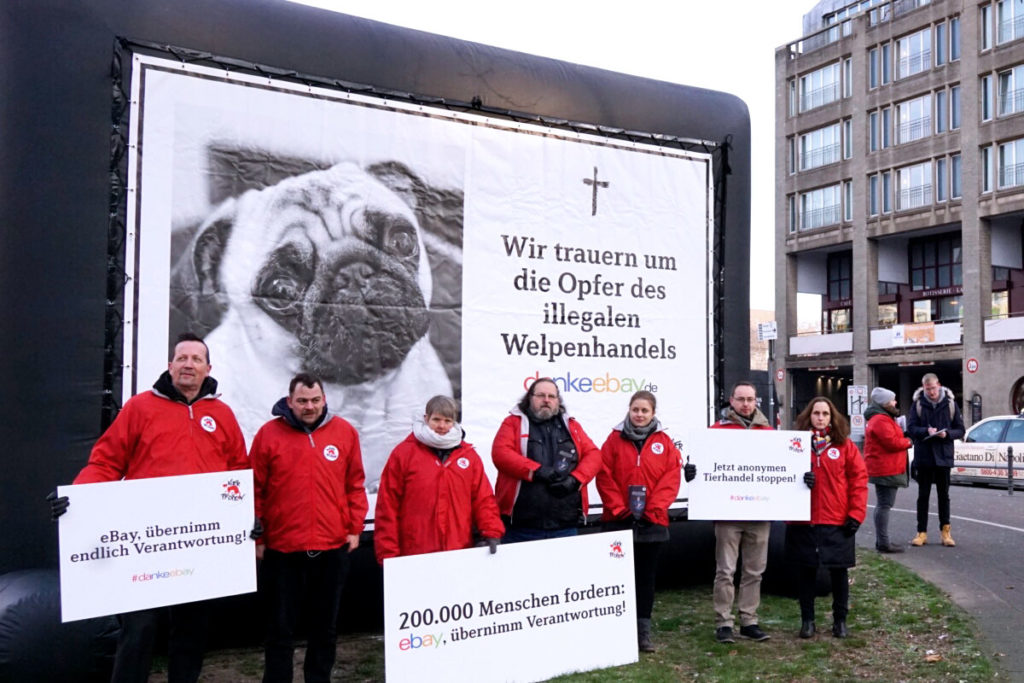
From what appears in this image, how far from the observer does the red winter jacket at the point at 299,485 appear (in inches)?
226

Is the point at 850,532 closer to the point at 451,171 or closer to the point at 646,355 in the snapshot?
the point at 646,355

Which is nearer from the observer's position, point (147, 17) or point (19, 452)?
point (19, 452)

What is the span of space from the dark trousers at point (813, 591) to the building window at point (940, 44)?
42.0 meters

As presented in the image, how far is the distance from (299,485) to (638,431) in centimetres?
260

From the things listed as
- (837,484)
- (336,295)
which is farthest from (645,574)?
(336,295)

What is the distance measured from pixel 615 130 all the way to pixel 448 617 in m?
4.72

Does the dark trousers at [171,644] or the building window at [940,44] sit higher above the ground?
the building window at [940,44]

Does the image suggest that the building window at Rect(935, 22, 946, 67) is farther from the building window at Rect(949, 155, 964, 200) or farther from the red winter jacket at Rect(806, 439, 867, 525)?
the red winter jacket at Rect(806, 439, 867, 525)

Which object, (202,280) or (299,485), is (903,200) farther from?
(299,485)

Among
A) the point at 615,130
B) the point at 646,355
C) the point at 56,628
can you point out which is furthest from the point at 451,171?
the point at 56,628

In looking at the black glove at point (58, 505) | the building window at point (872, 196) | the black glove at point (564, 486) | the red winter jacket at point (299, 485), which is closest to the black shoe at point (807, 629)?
the black glove at point (564, 486)

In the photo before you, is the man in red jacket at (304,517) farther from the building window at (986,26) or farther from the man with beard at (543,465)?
the building window at (986,26)

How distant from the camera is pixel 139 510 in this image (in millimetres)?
5250

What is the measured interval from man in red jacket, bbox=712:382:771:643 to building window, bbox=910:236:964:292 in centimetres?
4162
